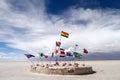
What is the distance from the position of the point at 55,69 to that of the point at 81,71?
13.5 ft

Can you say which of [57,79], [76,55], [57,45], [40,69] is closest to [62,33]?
[57,45]

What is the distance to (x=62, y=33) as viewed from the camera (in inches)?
1359

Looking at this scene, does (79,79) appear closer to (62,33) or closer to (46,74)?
(46,74)

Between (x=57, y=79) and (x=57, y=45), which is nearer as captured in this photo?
(x=57, y=79)

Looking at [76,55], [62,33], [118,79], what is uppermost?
[62,33]

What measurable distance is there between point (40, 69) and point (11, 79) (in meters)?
7.24

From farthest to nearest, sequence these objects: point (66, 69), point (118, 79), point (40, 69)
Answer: point (40, 69), point (66, 69), point (118, 79)

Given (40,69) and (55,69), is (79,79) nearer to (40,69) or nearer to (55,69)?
(55,69)

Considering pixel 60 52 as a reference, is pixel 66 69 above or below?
below

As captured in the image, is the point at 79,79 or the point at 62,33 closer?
the point at 79,79

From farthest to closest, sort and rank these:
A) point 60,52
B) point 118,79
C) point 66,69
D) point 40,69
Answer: point 60,52, point 40,69, point 66,69, point 118,79

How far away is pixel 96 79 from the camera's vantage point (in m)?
23.0

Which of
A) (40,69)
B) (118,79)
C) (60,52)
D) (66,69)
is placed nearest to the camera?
(118,79)

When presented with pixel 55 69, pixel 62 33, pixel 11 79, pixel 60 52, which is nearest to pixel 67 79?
pixel 55 69
